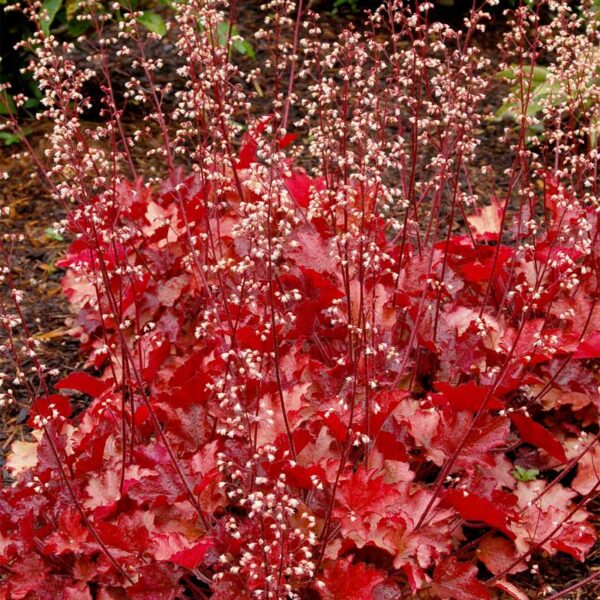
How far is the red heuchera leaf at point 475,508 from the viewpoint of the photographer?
231 centimetres

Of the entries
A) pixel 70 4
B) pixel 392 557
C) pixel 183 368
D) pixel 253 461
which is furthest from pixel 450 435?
pixel 70 4

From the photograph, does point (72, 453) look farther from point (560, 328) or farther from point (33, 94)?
point (33, 94)

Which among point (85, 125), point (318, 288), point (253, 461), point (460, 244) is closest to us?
point (253, 461)

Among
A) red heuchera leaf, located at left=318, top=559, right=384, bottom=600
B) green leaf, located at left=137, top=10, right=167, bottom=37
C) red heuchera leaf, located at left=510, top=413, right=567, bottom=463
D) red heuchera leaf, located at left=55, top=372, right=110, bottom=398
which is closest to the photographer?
red heuchera leaf, located at left=318, top=559, right=384, bottom=600

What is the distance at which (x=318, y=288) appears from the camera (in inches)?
116

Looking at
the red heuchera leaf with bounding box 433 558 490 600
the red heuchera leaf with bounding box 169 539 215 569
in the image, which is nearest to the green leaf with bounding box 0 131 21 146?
the red heuchera leaf with bounding box 169 539 215 569

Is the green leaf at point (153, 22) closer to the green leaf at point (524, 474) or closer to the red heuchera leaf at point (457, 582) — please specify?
the green leaf at point (524, 474)

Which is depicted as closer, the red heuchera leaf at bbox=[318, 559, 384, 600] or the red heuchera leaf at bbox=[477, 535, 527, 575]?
the red heuchera leaf at bbox=[318, 559, 384, 600]

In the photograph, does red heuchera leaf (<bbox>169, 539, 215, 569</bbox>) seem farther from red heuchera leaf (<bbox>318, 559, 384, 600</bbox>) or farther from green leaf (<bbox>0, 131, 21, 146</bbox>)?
green leaf (<bbox>0, 131, 21, 146</bbox>)

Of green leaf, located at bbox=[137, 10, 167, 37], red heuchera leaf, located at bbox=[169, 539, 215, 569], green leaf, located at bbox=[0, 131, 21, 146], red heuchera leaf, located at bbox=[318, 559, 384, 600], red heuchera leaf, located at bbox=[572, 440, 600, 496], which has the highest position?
green leaf, located at bbox=[137, 10, 167, 37]

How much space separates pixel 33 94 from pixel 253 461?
357 centimetres

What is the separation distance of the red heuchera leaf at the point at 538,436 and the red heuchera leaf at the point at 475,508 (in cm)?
32

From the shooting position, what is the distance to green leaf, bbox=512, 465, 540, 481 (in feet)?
9.24

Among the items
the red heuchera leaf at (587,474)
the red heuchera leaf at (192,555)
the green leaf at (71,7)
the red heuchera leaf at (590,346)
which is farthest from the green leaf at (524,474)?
the green leaf at (71,7)
